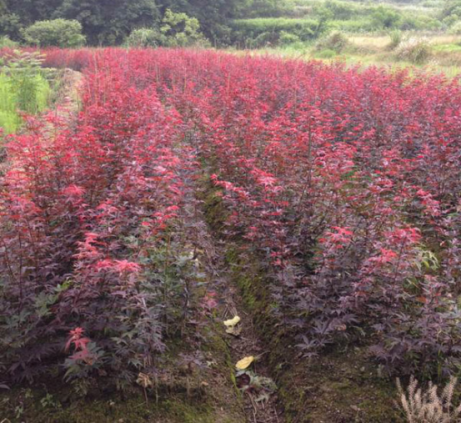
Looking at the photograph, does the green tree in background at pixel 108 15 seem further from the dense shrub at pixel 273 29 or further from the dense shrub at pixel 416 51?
the dense shrub at pixel 416 51

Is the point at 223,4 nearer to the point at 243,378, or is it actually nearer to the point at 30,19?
the point at 30,19

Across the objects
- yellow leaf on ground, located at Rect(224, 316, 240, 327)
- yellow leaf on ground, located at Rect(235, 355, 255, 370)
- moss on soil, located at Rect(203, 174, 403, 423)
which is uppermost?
moss on soil, located at Rect(203, 174, 403, 423)

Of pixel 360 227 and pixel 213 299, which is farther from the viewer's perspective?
pixel 213 299

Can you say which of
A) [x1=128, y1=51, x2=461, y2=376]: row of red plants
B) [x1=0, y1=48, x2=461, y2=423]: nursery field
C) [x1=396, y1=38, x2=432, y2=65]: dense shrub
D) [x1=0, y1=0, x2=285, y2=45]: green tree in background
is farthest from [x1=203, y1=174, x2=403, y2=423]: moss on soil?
[x1=0, y1=0, x2=285, y2=45]: green tree in background

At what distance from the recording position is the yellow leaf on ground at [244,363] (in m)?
3.69

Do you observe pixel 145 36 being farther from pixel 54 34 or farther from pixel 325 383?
pixel 325 383

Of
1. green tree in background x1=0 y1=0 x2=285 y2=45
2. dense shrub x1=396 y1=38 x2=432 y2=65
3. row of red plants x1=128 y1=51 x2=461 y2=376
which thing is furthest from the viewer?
green tree in background x1=0 y1=0 x2=285 y2=45

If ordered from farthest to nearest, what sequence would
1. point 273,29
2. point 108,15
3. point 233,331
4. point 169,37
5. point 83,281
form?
1. point 273,29
2. point 108,15
3. point 169,37
4. point 233,331
5. point 83,281

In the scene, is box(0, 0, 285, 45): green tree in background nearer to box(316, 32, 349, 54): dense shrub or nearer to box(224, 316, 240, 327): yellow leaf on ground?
box(316, 32, 349, 54): dense shrub

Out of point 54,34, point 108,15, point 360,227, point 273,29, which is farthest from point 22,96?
point 273,29

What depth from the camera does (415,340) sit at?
2.94 meters

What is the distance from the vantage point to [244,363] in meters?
3.71

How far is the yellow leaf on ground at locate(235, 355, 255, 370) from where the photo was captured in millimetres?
3687

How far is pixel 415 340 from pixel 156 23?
3280 centimetres
